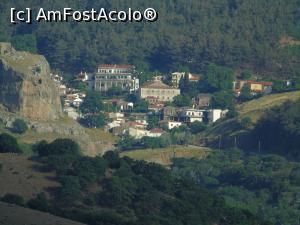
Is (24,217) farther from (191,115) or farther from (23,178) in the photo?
(191,115)

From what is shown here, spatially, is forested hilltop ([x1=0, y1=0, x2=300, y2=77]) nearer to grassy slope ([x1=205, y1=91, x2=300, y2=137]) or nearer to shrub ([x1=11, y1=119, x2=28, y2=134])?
grassy slope ([x1=205, y1=91, x2=300, y2=137])

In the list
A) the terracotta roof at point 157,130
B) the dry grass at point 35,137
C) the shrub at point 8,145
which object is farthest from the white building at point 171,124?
the shrub at point 8,145

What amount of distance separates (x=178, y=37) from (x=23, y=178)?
7848 centimetres

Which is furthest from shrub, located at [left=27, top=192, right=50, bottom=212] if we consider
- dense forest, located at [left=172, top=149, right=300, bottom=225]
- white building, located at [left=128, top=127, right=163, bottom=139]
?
white building, located at [left=128, top=127, right=163, bottom=139]

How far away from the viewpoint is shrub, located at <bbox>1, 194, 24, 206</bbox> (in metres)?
68.8

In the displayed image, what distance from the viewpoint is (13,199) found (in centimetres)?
6944

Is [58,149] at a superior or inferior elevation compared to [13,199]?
superior

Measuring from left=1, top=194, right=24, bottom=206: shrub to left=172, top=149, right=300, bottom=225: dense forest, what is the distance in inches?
860

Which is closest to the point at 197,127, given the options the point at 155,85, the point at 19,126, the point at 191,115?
the point at 191,115

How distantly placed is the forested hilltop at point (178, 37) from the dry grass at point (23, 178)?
229ft

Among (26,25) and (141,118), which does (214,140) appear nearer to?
(141,118)

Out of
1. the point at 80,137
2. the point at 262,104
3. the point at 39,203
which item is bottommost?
the point at 80,137

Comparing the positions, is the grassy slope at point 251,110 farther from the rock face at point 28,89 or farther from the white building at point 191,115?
the rock face at point 28,89

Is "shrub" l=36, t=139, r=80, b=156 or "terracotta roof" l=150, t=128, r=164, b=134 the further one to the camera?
"terracotta roof" l=150, t=128, r=164, b=134
